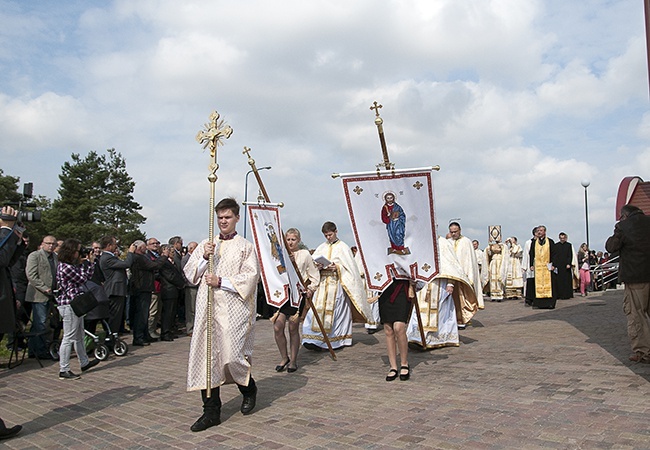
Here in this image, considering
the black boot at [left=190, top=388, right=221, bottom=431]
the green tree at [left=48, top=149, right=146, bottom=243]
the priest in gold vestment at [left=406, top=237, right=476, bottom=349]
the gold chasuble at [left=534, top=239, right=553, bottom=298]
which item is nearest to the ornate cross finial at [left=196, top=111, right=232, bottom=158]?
the black boot at [left=190, top=388, right=221, bottom=431]

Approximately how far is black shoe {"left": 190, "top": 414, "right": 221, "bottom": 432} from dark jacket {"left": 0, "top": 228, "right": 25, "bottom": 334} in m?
1.95

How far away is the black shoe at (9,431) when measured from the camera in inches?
203

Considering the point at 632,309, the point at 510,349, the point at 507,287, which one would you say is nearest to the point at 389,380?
the point at 510,349

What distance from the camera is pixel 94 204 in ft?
167

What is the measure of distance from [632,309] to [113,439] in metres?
6.49

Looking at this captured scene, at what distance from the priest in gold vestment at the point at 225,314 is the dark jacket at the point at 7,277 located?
161 cm

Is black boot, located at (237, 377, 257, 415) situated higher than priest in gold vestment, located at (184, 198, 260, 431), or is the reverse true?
priest in gold vestment, located at (184, 198, 260, 431)

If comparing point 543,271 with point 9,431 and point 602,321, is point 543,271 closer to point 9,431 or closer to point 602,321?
point 602,321

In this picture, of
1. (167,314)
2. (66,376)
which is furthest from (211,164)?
(167,314)

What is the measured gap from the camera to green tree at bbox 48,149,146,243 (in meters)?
49.1

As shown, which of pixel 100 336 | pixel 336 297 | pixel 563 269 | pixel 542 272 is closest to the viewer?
pixel 100 336

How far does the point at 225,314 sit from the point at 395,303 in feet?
7.93

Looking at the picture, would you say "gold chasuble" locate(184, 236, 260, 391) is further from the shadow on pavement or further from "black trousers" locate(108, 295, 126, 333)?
"black trousers" locate(108, 295, 126, 333)

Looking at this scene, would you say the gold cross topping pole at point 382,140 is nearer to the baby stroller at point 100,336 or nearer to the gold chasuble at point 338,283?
the gold chasuble at point 338,283
